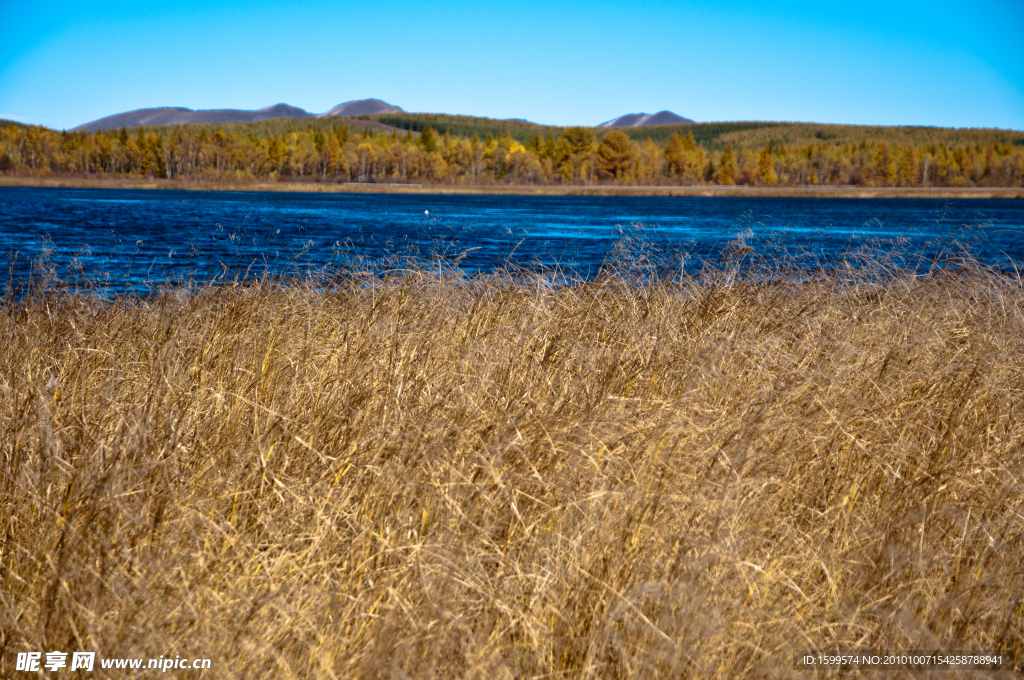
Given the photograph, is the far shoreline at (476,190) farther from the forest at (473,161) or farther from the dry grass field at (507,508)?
the dry grass field at (507,508)

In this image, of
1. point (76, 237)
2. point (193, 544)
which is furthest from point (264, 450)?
point (76, 237)

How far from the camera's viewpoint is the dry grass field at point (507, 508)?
78.1 inches

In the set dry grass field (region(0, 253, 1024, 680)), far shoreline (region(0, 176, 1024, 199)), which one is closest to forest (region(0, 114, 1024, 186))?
far shoreline (region(0, 176, 1024, 199))

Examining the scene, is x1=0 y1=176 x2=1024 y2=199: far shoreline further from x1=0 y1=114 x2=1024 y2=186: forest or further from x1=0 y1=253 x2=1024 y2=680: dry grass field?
x1=0 y1=253 x2=1024 y2=680: dry grass field

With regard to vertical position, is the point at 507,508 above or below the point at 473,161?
below

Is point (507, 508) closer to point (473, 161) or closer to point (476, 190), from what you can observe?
point (476, 190)

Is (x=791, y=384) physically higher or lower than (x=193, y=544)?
higher

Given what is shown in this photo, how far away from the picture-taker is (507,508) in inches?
101

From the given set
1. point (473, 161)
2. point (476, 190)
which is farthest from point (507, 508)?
point (473, 161)

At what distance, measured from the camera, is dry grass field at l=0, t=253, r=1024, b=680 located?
198 cm

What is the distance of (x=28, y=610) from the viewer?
1972 millimetres

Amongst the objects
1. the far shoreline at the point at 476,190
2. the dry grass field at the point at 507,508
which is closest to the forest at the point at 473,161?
the far shoreline at the point at 476,190

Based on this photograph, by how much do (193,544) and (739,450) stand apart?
2.02 m

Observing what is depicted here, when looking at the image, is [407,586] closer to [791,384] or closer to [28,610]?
[28,610]
